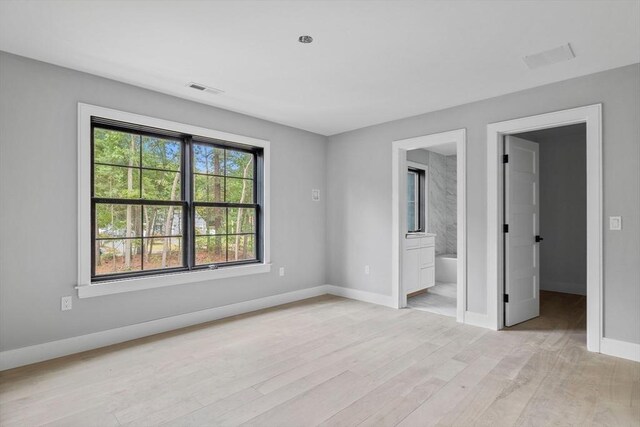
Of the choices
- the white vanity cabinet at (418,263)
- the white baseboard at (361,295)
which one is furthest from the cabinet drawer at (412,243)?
the white baseboard at (361,295)

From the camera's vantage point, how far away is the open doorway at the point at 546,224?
3.95 metres

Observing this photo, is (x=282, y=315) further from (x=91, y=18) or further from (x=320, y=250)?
(x=91, y=18)

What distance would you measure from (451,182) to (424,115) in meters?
3.30

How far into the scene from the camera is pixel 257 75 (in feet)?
10.9

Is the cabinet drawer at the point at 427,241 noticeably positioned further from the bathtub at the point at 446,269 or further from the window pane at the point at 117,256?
the window pane at the point at 117,256

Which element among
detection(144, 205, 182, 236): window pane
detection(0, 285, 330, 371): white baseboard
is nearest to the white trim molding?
detection(0, 285, 330, 371): white baseboard

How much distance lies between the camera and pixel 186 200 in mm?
4000

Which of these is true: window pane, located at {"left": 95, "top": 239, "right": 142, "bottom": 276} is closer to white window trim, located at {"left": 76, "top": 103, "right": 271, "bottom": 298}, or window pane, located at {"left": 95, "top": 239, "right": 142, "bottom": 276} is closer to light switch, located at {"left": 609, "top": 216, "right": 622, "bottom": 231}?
white window trim, located at {"left": 76, "top": 103, "right": 271, "bottom": 298}

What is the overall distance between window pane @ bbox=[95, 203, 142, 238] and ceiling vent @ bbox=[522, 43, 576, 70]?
3.95 m

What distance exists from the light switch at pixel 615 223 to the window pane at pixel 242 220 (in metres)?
3.85

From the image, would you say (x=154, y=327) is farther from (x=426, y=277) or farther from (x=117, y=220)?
(x=426, y=277)

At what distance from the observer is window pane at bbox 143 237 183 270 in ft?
12.4

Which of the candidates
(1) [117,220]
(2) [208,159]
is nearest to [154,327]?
(1) [117,220]

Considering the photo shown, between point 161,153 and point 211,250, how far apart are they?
4.15 ft
